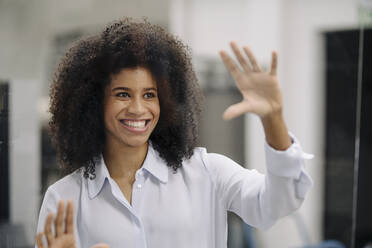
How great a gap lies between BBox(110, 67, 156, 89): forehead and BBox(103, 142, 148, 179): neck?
129mm

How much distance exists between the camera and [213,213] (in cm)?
95

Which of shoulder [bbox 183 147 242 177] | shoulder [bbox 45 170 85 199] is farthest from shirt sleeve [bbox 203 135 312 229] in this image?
shoulder [bbox 45 170 85 199]

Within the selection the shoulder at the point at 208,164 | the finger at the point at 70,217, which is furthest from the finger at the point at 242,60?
the finger at the point at 70,217

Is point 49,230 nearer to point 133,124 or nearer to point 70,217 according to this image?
point 70,217

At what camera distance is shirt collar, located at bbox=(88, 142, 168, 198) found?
2.95ft

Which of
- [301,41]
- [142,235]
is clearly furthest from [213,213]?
[301,41]

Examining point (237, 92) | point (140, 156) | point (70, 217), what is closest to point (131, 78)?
point (140, 156)

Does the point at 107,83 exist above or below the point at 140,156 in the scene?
above

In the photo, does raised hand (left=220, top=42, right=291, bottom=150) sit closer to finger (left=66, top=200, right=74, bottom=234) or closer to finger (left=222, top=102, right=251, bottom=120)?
finger (left=222, top=102, right=251, bottom=120)

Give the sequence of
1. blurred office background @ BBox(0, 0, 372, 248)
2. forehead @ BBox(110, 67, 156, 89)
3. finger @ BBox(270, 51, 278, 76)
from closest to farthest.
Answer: finger @ BBox(270, 51, 278, 76)
forehead @ BBox(110, 67, 156, 89)
blurred office background @ BBox(0, 0, 372, 248)

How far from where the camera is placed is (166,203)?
2.98 feet

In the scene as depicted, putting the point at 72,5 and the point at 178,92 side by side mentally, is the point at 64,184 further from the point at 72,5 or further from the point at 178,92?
the point at 72,5

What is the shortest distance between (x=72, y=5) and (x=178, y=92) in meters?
0.98

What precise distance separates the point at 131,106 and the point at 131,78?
0.17 feet
